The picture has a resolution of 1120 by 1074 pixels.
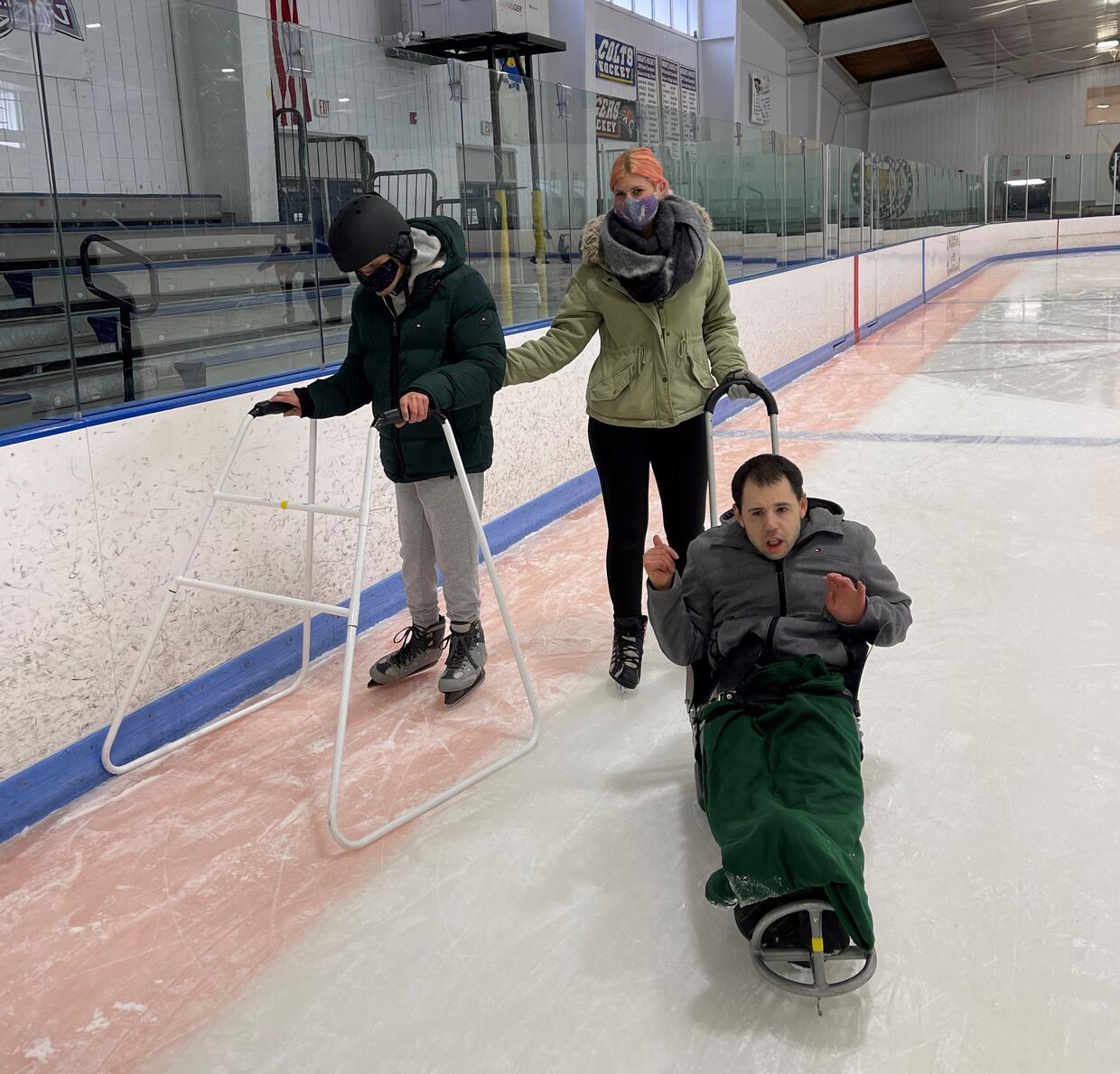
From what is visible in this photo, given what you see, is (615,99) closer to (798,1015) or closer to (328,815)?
(328,815)

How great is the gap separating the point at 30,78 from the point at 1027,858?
235 centimetres

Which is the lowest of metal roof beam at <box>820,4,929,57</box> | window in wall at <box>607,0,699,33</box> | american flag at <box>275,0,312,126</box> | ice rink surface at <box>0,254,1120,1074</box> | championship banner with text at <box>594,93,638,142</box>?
→ ice rink surface at <box>0,254,1120,1074</box>

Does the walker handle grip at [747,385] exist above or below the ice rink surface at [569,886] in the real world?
above

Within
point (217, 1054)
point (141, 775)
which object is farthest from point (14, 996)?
point (141, 775)

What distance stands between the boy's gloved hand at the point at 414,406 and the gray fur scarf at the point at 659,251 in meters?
0.61

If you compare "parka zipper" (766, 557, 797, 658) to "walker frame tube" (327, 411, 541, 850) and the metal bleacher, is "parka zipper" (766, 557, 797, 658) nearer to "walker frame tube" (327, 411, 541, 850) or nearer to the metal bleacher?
"walker frame tube" (327, 411, 541, 850)

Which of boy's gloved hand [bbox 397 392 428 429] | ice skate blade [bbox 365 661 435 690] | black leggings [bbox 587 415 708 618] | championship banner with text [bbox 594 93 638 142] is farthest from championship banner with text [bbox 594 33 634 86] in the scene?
boy's gloved hand [bbox 397 392 428 429]

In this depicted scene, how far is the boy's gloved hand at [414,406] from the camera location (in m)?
1.98

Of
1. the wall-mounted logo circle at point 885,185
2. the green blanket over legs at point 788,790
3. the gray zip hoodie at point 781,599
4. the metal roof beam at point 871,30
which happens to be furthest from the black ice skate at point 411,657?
the metal roof beam at point 871,30

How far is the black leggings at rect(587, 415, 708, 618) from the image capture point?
2.49 metres

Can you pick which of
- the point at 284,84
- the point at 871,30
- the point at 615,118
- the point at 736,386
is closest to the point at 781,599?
the point at 736,386

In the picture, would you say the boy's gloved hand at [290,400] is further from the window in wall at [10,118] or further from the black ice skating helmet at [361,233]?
the window in wall at [10,118]

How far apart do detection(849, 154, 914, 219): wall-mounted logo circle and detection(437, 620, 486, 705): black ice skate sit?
806 cm

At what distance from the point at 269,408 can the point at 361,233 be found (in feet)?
1.27
